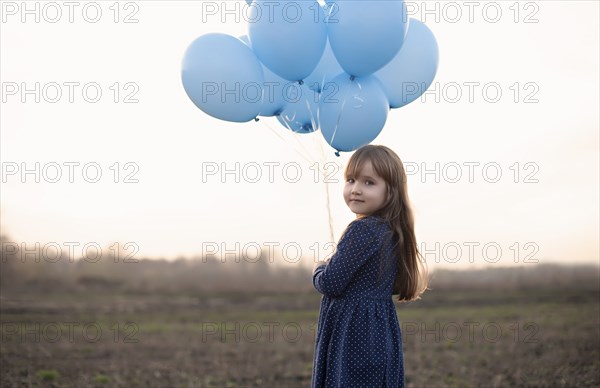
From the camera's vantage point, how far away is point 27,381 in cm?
468

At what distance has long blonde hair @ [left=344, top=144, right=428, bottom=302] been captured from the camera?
244 centimetres

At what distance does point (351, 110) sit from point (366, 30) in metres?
0.40

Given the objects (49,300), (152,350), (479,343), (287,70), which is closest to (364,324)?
(287,70)

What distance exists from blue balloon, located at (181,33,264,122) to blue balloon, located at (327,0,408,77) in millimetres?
462

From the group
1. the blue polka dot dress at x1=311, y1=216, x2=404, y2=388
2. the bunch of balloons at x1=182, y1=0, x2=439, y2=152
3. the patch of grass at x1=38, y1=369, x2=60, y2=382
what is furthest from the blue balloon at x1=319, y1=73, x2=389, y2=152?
the patch of grass at x1=38, y1=369, x2=60, y2=382

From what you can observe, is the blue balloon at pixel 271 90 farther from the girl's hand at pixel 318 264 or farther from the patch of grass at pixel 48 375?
the patch of grass at pixel 48 375

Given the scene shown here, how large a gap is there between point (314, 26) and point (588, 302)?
43.7ft

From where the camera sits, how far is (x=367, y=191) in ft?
8.01

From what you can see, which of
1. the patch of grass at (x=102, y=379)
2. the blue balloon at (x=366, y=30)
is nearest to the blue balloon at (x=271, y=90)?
the blue balloon at (x=366, y=30)

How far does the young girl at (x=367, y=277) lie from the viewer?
2375 millimetres

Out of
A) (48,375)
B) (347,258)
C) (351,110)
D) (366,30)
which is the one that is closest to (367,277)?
(347,258)

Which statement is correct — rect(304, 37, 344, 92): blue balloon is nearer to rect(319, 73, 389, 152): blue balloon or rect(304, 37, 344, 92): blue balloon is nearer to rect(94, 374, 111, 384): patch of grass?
rect(319, 73, 389, 152): blue balloon

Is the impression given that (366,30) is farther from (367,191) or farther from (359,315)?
(359,315)

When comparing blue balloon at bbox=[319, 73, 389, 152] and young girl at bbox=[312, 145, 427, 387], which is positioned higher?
blue balloon at bbox=[319, 73, 389, 152]
